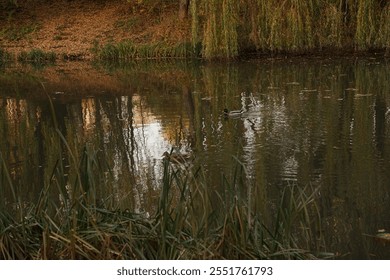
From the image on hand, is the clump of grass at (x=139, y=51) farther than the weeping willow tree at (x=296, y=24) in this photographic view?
Yes

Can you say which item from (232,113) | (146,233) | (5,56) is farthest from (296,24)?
(146,233)

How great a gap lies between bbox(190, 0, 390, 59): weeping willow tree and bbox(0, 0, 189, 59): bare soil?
354 centimetres

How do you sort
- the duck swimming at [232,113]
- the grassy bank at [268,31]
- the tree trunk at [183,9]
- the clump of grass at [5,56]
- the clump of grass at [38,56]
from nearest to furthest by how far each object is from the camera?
the duck swimming at [232,113], the grassy bank at [268,31], the clump of grass at [38,56], the clump of grass at [5,56], the tree trunk at [183,9]

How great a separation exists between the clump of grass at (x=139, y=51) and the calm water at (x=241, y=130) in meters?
3.98

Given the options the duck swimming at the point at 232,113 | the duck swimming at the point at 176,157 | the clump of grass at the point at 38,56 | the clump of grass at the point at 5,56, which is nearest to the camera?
the duck swimming at the point at 176,157

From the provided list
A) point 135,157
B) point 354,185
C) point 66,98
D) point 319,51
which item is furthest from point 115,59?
point 354,185

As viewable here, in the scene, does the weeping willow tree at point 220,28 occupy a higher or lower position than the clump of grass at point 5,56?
higher

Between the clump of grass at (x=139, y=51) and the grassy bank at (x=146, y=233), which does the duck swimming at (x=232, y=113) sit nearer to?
the grassy bank at (x=146, y=233)

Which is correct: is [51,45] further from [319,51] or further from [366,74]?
[366,74]

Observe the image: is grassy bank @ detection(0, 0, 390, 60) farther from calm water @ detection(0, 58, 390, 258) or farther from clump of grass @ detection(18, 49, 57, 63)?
clump of grass @ detection(18, 49, 57, 63)

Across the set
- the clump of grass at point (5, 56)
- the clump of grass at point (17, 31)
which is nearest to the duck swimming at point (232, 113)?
the clump of grass at point (5, 56)

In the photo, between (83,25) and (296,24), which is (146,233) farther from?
(83,25)

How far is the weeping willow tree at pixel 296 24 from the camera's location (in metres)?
16.7

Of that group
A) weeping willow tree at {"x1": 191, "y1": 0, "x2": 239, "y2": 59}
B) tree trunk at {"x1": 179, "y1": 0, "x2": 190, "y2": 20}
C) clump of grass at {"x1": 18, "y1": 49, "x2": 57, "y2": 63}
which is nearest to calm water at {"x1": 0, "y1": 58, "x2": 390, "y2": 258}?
weeping willow tree at {"x1": 191, "y1": 0, "x2": 239, "y2": 59}
